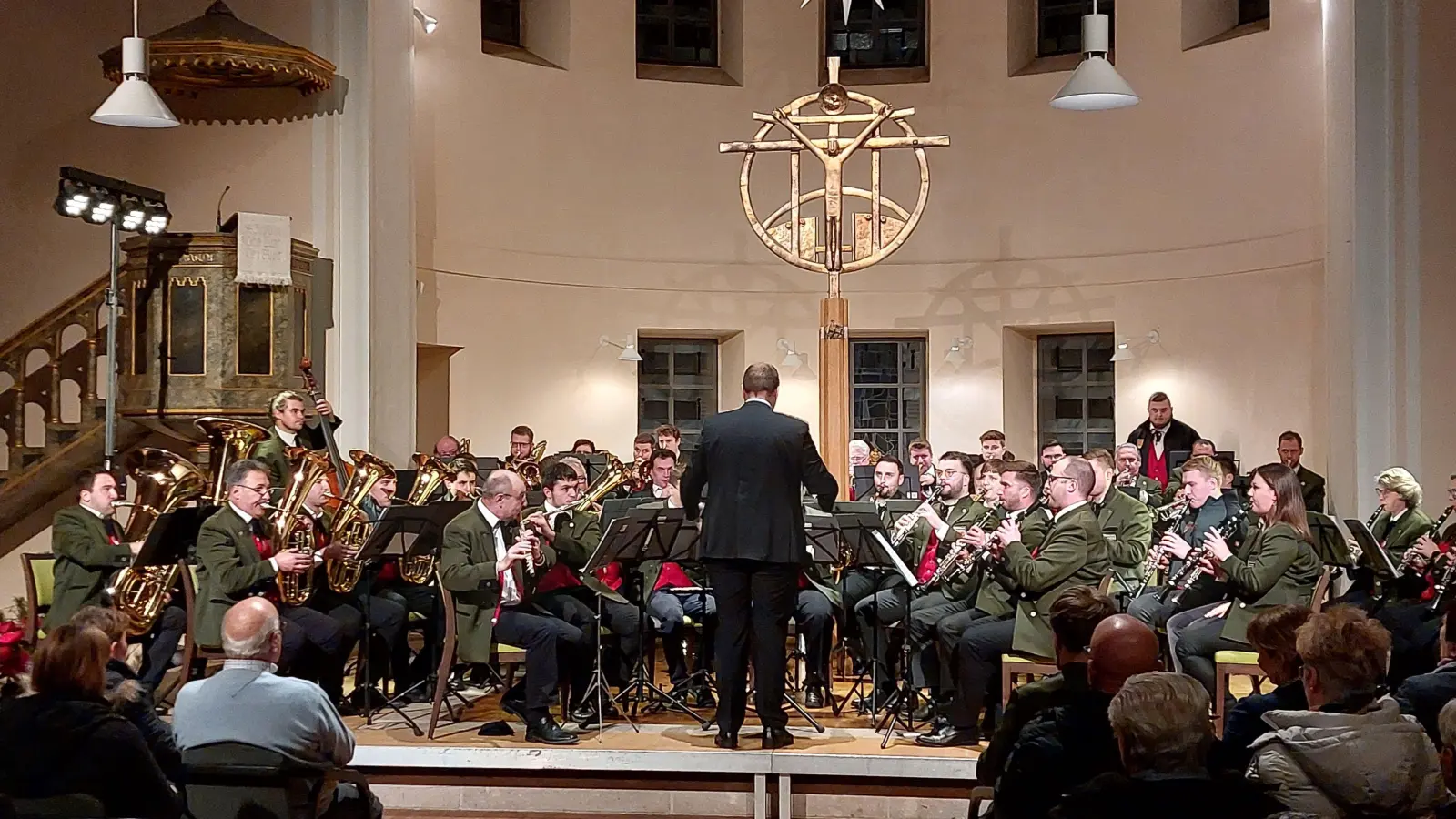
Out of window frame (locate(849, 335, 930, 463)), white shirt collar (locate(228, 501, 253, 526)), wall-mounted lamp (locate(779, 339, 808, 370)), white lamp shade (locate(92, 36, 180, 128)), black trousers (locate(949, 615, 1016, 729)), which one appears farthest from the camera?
window frame (locate(849, 335, 930, 463))

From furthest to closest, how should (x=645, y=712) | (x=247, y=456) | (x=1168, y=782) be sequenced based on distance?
(x=247, y=456) < (x=645, y=712) < (x=1168, y=782)

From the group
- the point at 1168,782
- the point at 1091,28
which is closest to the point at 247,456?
the point at 1091,28

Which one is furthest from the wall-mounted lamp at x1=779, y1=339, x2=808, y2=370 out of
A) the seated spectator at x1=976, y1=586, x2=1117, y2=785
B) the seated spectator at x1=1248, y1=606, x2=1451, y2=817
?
the seated spectator at x1=1248, y1=606, x2=1451, y2=817

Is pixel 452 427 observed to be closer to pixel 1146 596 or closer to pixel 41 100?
pixel 41 100

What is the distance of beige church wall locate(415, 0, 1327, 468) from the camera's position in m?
12.3

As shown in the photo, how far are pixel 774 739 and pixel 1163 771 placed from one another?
3124 mm

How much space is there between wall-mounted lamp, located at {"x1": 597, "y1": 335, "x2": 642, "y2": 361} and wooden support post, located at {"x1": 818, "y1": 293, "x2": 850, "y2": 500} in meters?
2.94

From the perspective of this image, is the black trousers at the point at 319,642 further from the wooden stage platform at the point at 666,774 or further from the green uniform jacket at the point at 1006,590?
the green uniform jacket at the point at 1006,590

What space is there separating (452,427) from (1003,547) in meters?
7.52

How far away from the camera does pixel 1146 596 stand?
23.7 ft

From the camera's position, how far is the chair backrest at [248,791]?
155 inches

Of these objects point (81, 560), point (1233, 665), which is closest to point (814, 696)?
point (1233, 665)

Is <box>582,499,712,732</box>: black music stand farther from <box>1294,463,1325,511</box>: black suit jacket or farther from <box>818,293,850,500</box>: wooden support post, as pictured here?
<box>1294,463,1325,511</box>: black suit jacket

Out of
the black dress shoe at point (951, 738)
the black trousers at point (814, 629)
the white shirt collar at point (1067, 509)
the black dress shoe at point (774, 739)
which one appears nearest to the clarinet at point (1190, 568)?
the white shirt collar at point (1067, 509)
